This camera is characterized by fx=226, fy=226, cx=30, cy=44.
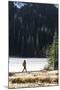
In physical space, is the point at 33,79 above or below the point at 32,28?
below

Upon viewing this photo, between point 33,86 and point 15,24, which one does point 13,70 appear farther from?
point 15,24

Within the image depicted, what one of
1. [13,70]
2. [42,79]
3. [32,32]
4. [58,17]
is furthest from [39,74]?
[58,17]

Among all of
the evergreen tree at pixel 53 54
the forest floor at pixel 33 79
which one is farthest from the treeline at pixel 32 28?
the forest floor at pixel 33 79

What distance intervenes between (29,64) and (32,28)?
0.30m

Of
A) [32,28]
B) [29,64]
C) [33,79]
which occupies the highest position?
[32,28]

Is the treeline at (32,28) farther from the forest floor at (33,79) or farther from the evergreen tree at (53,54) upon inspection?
the forest floor at (33,79)

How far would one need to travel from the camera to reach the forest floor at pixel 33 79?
1.83 meters

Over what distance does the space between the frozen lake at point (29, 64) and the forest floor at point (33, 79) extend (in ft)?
0.11

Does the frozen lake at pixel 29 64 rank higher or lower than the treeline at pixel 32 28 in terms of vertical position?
lower

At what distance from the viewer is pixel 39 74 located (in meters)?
1.88

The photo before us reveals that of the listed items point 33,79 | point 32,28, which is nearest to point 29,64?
point 33,79

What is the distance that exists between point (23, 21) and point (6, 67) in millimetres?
400

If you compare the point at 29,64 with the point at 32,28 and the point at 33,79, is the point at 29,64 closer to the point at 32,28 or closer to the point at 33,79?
the point at 33,79

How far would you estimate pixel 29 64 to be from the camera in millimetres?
1854
